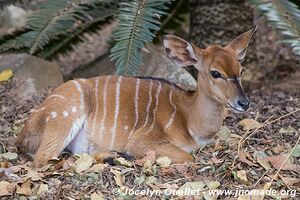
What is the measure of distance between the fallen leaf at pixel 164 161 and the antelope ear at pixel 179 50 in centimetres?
77

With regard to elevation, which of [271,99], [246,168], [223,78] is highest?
[223,78]

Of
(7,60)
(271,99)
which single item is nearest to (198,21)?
(271,99)

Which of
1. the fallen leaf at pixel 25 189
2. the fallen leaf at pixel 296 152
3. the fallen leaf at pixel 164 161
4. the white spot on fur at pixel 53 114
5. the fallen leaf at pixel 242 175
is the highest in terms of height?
the white spot on fur at pixel 53 114

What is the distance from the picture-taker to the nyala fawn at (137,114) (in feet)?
15.6

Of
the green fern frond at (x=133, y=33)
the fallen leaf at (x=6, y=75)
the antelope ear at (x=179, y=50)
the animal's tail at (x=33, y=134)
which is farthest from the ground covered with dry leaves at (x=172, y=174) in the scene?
the fallen leaf at (x=6, y=75)

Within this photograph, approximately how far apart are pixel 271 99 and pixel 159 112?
5.77 feet

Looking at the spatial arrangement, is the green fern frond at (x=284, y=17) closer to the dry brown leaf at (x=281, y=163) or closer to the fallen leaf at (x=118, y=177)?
the dry brown leaf at (x=281, y=163)

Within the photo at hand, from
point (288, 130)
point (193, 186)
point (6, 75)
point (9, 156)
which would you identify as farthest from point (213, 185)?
point (6, 75)

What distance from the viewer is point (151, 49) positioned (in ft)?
23.3

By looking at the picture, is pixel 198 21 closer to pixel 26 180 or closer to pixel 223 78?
pixel 223 78

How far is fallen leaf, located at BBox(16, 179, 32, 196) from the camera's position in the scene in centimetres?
417

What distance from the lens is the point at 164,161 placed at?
4629 mm

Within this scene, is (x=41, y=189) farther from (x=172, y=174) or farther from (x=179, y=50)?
(x=179, y=50)

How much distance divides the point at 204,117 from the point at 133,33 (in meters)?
1.28
